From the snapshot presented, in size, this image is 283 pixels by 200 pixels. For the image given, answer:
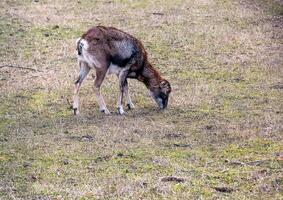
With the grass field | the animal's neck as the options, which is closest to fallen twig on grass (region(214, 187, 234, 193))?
the grass field

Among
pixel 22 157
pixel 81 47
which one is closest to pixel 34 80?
pixel 81 47

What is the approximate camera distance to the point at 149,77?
1185 cm

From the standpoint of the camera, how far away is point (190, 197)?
7156 millimetres

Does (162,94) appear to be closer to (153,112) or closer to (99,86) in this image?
(153,112)

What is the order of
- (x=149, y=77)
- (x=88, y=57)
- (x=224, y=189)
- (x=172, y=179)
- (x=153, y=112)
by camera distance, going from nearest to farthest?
(x=224, y=189) → (x=172, y=179) → (x=88, y=57) → (x=153, y=112) → (x=149, y=77)

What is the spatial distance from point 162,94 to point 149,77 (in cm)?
45

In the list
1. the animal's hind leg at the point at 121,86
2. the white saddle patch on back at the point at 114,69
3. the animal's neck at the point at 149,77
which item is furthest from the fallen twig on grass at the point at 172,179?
the animal's neck at the point at 149,77

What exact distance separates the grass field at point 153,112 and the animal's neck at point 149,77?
0.37 metres

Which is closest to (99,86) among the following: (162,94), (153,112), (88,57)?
(88,57)

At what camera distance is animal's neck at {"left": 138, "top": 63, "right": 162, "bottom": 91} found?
1181cm

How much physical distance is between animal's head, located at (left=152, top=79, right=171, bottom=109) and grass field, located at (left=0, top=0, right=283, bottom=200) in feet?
0.59

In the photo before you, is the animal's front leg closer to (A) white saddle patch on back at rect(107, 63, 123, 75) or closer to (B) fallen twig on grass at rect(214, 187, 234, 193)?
(A) white saddle patch on back at rect(107, 63, 123, 75)

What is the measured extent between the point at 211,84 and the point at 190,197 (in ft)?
19.4

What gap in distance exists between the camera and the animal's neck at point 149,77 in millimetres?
11812
